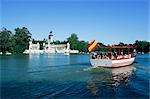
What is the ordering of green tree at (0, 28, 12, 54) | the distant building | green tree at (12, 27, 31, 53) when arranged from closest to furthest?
green tree at (0, 28, 12, 54) → green tree at (12, 27, 31, 53) → the distant building

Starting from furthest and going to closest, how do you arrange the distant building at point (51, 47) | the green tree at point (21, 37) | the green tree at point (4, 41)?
the distant building at point (51, 47) → the green tree at point (21, 37) → the green tree at point (4, 41)

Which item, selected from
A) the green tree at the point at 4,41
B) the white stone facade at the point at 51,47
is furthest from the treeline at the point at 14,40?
the white stone facade at the point at 51,47

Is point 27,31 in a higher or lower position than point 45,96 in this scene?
higher

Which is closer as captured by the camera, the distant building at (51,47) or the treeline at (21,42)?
the treeline at (21,42)

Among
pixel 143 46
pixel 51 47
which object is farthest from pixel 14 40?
pixel 143 46

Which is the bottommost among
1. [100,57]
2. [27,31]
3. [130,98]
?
[130,98]

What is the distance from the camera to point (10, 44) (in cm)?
10756

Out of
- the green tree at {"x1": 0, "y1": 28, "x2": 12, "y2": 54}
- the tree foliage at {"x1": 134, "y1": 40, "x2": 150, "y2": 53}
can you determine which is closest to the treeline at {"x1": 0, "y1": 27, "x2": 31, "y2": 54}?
the green tree at {"x1": 0, "y1": 28, "x2": 12, "y2": 54}

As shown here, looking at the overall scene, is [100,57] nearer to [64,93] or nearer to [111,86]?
[111,86]

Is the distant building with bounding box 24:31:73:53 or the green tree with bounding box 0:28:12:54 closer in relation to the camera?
the green tree with bounding box 0:28:12:54

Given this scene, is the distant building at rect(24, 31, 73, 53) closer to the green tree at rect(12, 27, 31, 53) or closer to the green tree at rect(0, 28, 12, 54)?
the green tree at rect(12, 27, 31, 53)

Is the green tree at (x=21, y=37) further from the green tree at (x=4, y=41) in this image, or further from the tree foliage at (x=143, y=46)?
the tree foliage at (x=143, y=46)

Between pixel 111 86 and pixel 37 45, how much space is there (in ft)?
437

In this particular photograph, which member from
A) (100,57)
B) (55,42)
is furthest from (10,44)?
(100,57)
